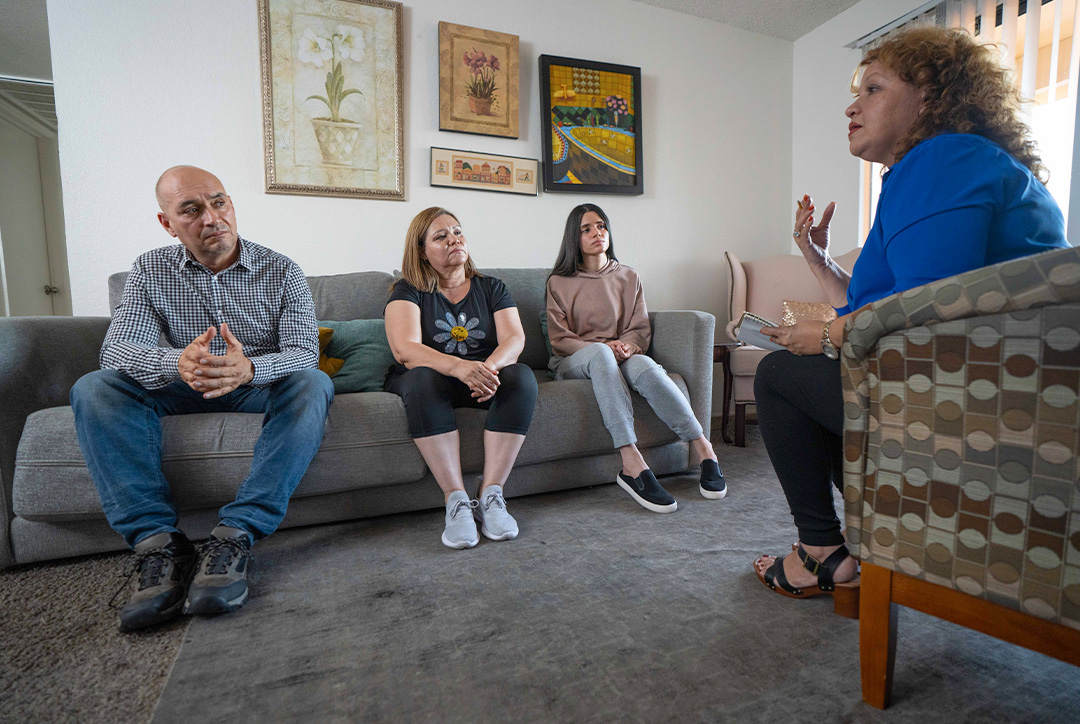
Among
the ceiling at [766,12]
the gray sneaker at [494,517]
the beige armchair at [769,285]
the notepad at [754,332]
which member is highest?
the ceiling at [766,12]

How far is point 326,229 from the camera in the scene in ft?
8.35

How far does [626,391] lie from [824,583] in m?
0.88

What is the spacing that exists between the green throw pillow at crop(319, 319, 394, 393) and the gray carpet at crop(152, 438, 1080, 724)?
0.56m

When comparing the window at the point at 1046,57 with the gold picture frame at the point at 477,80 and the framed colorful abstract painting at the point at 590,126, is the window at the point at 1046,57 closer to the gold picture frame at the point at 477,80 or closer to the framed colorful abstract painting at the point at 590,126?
the framed colorful abstract painting at the point at 590,126

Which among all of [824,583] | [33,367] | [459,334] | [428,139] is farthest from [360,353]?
[824,583]

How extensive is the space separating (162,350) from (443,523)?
0.88 m

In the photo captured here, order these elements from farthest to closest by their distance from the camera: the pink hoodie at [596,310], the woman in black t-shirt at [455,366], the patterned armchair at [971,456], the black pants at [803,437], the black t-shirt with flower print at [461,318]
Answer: the pink hoodie at [596,310]
the black t-shirt with flower print at [461,318]
the woman in black t-shirt at [455,366]
the black pants at [803,437]
the patterned armchair at [971,456]

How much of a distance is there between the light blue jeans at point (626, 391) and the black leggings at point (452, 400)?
28 cm

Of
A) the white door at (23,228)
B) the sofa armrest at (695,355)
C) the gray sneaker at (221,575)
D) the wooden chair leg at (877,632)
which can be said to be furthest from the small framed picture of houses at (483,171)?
the white door at (23,228)

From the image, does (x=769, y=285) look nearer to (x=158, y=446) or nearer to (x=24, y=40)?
(x=158, y=446)

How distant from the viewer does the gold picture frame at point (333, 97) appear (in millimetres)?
2398

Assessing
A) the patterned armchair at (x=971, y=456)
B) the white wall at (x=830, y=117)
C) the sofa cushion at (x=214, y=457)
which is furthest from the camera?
the white wall at (x=830, y=117)

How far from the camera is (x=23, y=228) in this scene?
4.37 m

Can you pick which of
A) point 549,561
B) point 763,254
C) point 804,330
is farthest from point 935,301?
point 763,254
